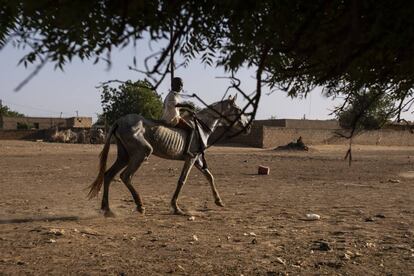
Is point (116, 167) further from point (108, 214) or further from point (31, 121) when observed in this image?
point (31, 121)

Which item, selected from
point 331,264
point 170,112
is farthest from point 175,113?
point 331,264

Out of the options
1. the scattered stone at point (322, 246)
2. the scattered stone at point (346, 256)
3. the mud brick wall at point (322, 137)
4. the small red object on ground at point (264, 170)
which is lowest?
the scattered stone at point (346, 256)

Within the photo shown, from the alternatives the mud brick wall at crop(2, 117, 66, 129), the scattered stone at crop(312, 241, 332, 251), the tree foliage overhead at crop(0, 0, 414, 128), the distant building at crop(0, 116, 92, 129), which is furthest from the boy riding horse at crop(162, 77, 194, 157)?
the mud brick wall at crop(2, 117, 66, 129)

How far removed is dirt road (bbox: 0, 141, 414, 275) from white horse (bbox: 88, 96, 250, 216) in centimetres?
46

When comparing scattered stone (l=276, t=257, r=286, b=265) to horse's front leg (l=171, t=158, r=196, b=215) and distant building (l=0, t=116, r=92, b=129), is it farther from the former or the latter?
distant building (l=0, t=116, r=92, b=129)

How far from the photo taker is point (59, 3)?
2.62 metres

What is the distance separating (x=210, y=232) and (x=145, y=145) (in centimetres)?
215

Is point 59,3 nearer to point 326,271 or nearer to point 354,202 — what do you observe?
point 326,271

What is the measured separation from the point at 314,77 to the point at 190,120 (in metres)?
5.09

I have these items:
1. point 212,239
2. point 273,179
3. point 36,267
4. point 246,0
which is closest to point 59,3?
point 246,0

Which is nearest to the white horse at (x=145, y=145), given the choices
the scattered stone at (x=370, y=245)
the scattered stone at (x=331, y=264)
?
the scattered stone at (x=370, y=245)

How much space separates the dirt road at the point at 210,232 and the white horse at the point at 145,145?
1.52ft

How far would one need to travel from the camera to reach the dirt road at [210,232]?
17.7 feet

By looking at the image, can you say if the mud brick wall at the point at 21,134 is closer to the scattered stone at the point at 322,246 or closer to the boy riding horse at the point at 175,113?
the boy riding horse at the point at 175,113
